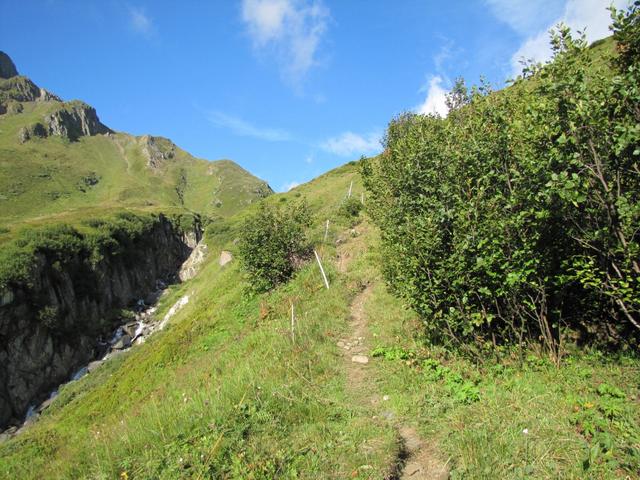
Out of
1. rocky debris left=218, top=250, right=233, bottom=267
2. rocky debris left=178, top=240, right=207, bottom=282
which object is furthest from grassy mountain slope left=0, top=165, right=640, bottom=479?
rocky debris left=178, top=240, right=207, bottom=282

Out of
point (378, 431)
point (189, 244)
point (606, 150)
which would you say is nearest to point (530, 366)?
point (378, 431)

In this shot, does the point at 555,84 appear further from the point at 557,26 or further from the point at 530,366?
the point at 530,366

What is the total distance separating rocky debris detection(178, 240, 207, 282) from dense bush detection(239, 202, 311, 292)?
7590 centimetres

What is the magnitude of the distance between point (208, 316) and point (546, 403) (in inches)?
941

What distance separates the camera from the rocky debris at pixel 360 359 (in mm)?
A: 10710

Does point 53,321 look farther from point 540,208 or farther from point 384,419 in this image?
point 540,208

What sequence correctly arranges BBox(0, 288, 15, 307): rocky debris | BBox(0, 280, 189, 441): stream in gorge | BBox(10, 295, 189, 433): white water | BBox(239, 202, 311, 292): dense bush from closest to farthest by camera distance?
1. BBox(239, 202, 311, 292): dense bush
2. BBox(0, 280, 189, 441): stream in gorge
3. BBox(10, 295, 189, 433): white water
4. BBox(0, 288, 15, 307): rocky debris

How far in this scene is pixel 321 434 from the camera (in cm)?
694

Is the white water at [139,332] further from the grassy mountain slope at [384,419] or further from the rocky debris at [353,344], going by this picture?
the grassy mountain slope at [384,419]

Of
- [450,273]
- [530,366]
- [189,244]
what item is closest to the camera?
[530,366]

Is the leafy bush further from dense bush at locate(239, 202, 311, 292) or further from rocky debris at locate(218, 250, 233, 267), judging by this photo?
rocky debris at locate(218, 250, 233, 267)

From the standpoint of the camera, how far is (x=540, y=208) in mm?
7156

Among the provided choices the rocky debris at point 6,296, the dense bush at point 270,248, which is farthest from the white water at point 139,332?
the dense bush at point 270,248

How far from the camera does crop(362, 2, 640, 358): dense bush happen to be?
6.13 m
